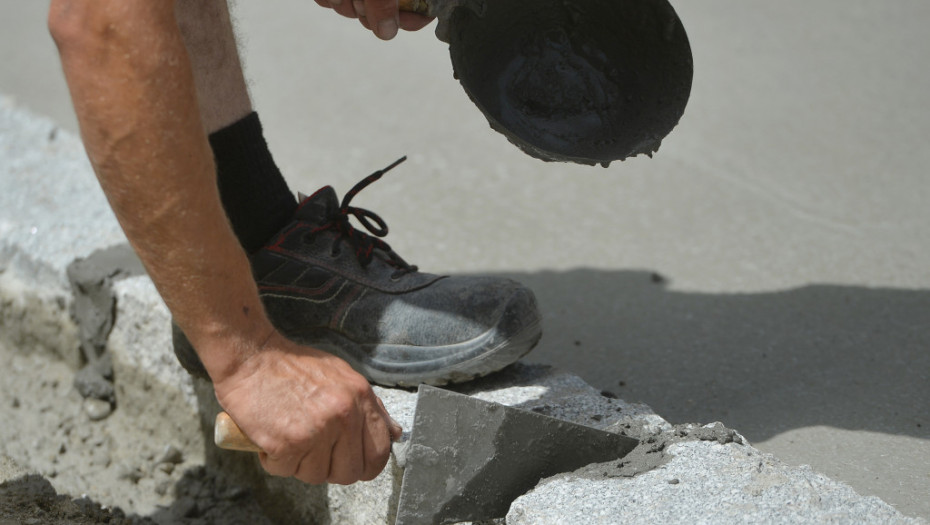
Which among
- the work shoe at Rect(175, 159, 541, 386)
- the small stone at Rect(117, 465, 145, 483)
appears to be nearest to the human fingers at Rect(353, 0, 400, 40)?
the work shoe at Rect(175, 159, 541, 386)

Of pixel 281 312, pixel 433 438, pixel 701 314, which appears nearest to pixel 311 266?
pixel 281 312

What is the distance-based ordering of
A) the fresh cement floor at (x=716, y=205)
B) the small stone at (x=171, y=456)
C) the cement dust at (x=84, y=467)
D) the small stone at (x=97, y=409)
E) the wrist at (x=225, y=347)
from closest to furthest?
the wrist at (x=225, y=347), the cement dust at (x=84, y=467), the fresh cement floor at (x=716, y=205), the small stone at (x=171, y=456), the small stone at (x=97, y=409)

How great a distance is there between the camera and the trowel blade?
4.58 feet

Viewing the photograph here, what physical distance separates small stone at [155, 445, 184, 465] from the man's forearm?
0.86 meters

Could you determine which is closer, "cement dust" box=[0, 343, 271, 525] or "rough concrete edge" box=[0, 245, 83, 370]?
"cement dust" box=[0, 343, 271, 525]

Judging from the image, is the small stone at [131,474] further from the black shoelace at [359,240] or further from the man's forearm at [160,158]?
the man's forearm at [160,158]

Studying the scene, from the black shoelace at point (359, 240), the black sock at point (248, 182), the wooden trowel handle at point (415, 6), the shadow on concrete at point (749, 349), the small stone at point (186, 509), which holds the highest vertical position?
the wooden trowel handle at point (415, 6)

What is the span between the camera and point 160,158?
47.5 inches

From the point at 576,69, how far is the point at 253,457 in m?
1.03

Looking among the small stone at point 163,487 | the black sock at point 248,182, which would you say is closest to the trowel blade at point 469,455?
the black sock at point 248,182

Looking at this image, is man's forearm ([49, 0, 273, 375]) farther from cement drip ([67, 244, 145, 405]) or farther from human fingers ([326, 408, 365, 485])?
cement drip ([67, 244, 145, 405])

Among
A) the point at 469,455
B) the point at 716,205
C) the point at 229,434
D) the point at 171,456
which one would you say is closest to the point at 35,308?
the point at 171,456

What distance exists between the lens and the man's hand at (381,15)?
1.60 m

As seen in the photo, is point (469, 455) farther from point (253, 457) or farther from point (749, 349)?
point (749, 349)
